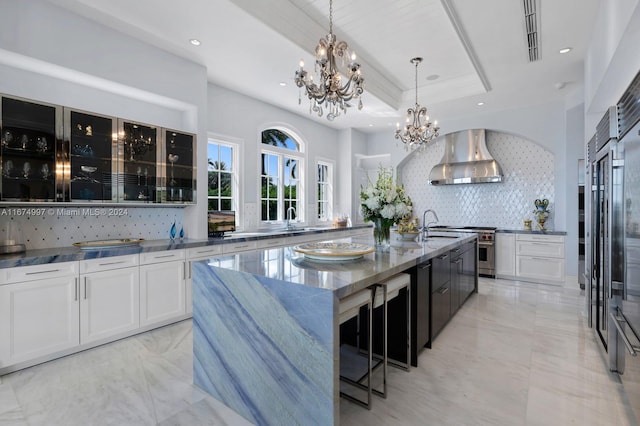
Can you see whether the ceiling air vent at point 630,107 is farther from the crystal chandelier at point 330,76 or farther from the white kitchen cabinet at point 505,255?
the white kitchen cabinet at point 505,255

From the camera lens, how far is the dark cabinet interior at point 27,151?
8.80 feet

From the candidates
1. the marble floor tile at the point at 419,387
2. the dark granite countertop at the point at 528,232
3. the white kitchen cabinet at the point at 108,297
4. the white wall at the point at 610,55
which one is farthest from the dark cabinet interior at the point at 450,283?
the white kitchen cabinet at the point at 108,297

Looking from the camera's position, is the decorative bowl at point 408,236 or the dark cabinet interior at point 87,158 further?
the decorative bowl at point 408,236

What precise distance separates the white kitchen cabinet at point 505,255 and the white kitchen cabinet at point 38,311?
6221 mm

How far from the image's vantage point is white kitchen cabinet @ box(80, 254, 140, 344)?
9.48 feet

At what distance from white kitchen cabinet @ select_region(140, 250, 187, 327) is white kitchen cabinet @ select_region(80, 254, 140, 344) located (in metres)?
0.07

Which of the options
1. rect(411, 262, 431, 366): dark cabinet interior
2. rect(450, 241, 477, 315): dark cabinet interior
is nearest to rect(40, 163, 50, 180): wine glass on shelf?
rect(411, 262, 431, 366): dark cabinet interior

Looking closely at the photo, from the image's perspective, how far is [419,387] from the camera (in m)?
2.32

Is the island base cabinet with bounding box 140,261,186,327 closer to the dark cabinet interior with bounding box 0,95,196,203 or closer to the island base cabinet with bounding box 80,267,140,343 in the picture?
the island base cabinet with bounding box 80,267,140,343

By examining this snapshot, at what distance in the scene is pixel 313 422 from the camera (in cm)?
164

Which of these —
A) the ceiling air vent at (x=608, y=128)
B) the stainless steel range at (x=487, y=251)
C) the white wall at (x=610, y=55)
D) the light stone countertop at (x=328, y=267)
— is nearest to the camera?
the light stone countertop at (x=328, y=267)

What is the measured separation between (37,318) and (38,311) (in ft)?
Result: 0.19

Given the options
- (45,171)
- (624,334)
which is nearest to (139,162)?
(45,171)

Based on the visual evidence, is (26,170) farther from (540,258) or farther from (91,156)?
(540,258)
